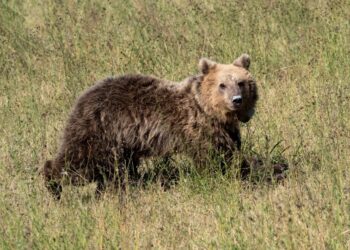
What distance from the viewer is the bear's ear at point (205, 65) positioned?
7.00 m

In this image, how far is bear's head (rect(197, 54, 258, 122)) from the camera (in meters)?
6.82

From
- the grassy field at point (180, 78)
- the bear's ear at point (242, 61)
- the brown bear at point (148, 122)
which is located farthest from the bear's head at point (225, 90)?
the grassy field at point (180, 78)

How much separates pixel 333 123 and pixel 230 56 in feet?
9.67

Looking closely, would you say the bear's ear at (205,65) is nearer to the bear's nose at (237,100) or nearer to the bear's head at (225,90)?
the bear's head at (225,90)

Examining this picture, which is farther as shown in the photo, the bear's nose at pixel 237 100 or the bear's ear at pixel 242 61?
the bear's ear at pixel 242 61

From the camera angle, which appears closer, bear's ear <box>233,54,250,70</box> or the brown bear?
the brown bear

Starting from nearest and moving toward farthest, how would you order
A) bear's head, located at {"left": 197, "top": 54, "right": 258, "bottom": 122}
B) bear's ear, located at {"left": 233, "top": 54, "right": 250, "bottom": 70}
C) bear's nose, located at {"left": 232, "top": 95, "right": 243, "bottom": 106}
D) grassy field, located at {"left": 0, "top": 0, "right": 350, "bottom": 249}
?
grassy field, located at {"left": 0, "top": 0, "right": 350, "bottom": 249}, bear's nose, located at {"left": 232, "top": 95, "right": 243, "bottom": 106}, bear's head, located at {"left": 197, "top": 54, "right": 258, "bottom": 122}, bear's ear, located at {"left": 233, "top": 54, "right": 250, "bottom": 70}

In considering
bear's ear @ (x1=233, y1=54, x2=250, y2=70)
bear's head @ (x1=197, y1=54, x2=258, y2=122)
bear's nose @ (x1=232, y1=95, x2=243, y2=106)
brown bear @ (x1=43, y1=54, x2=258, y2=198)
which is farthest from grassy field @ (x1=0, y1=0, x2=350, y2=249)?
bear's ear @ (x1=233, y1=54, x2=250, y2=70)

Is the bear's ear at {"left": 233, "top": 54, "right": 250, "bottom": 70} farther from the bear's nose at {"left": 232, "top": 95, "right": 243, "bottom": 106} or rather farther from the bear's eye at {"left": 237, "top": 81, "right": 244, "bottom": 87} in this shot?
the bear's nose at {"left": 232, "top": 95, "right": 243, "bottom": 106}

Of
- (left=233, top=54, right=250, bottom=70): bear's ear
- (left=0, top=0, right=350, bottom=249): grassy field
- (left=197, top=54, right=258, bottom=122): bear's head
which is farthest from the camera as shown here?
(left=233, top=54, right=250, bottom=70): bear's ear

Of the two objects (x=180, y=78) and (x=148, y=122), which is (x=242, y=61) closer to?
(x=148, y=122)

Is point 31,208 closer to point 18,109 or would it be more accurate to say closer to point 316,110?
point 316,110

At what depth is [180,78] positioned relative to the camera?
9375 mm

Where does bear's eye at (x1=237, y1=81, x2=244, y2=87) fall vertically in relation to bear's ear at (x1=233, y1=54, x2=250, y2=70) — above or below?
below
